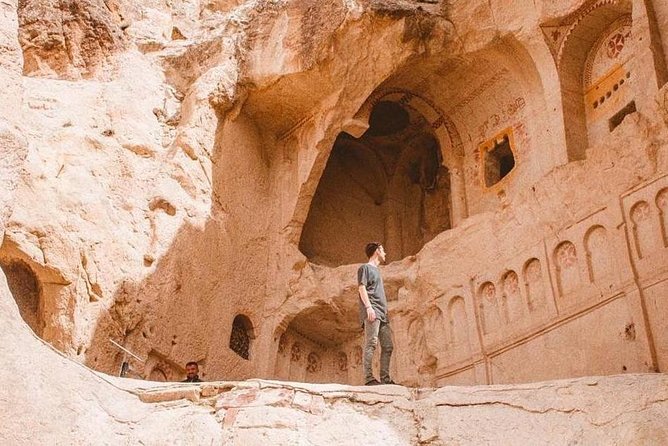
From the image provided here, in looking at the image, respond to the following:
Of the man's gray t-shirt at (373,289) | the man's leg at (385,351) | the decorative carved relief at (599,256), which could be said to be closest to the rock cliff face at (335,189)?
the decorative carved relief at (599,256)

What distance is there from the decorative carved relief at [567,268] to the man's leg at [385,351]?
2.84m

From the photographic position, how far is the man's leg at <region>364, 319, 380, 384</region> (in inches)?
322

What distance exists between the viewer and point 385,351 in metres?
8.48

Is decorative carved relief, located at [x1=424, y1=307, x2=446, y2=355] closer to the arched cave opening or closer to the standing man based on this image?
the arched cave opening

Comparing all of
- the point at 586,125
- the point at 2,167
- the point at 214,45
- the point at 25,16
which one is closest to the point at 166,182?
the point at 214,45

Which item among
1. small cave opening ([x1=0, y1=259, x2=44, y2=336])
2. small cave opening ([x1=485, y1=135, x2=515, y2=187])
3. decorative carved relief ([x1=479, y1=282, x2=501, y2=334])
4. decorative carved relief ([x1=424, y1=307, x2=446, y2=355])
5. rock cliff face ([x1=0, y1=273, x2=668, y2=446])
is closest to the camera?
rock cliff face ([x1=0, y1=273, x2=668, y2=446])

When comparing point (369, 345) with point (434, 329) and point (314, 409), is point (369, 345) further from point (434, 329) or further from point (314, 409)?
point (434, 329)

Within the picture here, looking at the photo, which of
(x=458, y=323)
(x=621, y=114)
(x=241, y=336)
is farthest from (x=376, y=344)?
(x=621, y=114)

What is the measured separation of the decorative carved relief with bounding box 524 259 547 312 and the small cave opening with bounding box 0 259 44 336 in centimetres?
559

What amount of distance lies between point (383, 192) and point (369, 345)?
7.40 metres

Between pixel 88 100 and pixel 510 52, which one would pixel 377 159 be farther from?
pixel 88 100

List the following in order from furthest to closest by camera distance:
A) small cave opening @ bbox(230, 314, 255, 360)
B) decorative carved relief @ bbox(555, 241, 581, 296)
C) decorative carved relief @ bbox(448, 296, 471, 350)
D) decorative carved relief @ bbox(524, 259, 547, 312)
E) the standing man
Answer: small cave opening @ bbox(230, 314, 255, 360) < decorative carved relief @ bbox(448, 296, 471, 350) < decorative carved relief @ bbox(524, 259, 547, 312) < decorative carved relief @ bbox(555, 241, 581, 296) < the standing man

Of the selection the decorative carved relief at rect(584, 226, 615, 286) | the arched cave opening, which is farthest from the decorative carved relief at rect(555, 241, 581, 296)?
the arched cave opening

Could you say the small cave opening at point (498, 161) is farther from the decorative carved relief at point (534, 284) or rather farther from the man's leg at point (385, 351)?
the man's leg at point (385, 351)
